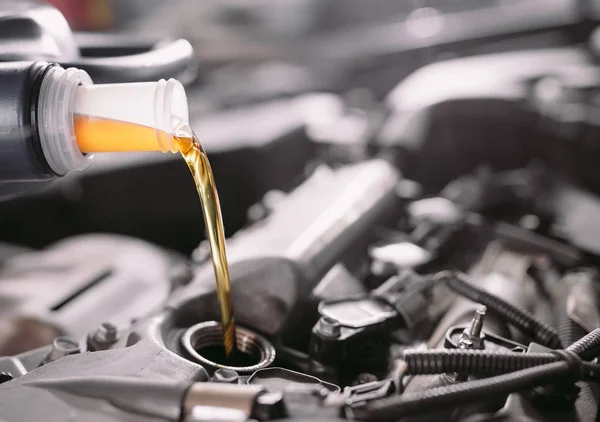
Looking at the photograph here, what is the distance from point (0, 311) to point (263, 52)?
70.4 inches

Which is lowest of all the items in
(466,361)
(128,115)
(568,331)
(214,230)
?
(568,331)

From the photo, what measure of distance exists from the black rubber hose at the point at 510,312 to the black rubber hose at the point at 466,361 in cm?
17

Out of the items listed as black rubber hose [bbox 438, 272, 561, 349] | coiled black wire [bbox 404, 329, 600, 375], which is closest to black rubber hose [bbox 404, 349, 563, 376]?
coiled black wire [bbox 404, 329, 600, 375]

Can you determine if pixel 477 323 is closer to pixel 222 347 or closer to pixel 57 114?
pixel 222 347

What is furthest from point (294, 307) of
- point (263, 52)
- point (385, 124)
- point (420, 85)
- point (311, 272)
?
point (263, 52)

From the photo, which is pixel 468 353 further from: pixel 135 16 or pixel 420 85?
pixel 135 16

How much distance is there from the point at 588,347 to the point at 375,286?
15.6 inches

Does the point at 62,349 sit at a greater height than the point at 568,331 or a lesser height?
greater

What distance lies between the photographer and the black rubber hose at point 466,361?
2.25 ft

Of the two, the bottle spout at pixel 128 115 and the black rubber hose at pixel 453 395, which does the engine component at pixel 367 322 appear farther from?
the bottle spout at pixel 128 115

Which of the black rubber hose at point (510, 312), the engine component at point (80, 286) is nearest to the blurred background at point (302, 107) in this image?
the engine component at point (80, 286)

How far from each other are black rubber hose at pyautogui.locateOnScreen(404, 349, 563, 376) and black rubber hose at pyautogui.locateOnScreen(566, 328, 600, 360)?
0.24 ft

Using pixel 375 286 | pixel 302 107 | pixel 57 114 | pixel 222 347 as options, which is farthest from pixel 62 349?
pixel 302 107

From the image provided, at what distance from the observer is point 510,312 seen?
2.97 ft
